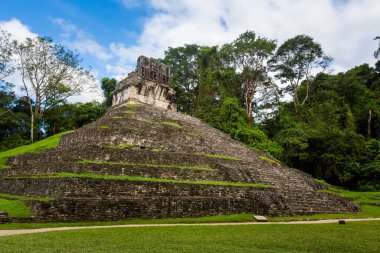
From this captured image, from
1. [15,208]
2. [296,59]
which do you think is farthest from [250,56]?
[15,208]

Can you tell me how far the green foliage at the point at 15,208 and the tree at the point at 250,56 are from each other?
2559cm

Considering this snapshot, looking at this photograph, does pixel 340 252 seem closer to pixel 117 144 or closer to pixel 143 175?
pixel 143 175

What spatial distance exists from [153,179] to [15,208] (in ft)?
16.3

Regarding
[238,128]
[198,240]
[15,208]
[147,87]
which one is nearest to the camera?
[198,240]

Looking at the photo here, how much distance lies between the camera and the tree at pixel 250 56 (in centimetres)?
3297

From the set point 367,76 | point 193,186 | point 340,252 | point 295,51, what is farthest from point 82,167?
point 367,76

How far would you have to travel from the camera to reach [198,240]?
744cm

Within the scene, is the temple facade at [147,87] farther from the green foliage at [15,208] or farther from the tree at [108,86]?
the green foliage at [15,208]

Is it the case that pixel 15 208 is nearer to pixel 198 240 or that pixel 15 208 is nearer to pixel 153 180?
pixel 153 180

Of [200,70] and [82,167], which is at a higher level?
[200,70]

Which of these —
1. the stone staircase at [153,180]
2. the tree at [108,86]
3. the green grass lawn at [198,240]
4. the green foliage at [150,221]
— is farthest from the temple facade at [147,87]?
the green grass lawn at [198,240]

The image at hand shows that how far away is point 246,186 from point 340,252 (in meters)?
7.92

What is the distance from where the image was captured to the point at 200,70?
39.6m

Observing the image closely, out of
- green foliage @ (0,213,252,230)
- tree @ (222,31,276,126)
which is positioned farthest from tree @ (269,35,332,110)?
green foliage @ (0,213,252,230)
